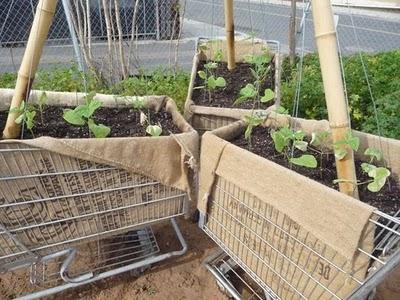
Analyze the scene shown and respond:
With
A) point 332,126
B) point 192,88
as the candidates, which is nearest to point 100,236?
point 332,126

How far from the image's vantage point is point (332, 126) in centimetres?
129

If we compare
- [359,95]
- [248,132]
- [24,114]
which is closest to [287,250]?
[248,132]


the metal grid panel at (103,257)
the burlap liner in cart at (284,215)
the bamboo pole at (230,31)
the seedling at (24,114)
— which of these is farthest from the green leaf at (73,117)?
the bamboo pole at (230,31)

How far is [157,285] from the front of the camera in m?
2.11

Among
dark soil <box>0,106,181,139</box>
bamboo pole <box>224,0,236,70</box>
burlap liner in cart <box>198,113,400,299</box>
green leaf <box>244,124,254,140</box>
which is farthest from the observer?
bamboo pole <box>224,0,236,70</box>

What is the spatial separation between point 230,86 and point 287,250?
5.27ft

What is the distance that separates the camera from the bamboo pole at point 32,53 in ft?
4.89

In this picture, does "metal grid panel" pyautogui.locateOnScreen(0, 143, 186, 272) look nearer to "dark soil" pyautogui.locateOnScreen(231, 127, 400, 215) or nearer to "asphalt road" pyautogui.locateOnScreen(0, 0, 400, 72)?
"dark soil" pyautogui.locateOnScreen(231, 127, 400, 215)

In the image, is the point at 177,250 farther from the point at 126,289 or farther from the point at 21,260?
the point at 21,260

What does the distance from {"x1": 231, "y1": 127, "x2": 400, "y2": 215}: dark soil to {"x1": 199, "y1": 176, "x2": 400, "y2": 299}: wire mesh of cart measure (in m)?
0.13

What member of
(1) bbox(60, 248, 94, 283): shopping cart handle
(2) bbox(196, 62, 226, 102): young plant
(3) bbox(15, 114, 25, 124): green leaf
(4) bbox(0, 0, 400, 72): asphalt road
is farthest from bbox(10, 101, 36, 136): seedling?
(4) bbox(0, 0, 400, 72): asphalt road

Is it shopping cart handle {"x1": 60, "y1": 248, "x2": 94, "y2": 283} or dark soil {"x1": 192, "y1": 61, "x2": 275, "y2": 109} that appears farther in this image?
dark soil {"x1": 192, "y1": 61, "x2": 275, "y2": 109}

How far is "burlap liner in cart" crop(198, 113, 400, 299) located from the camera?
3.77 ft

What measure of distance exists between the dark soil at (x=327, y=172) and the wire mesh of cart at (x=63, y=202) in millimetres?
400
